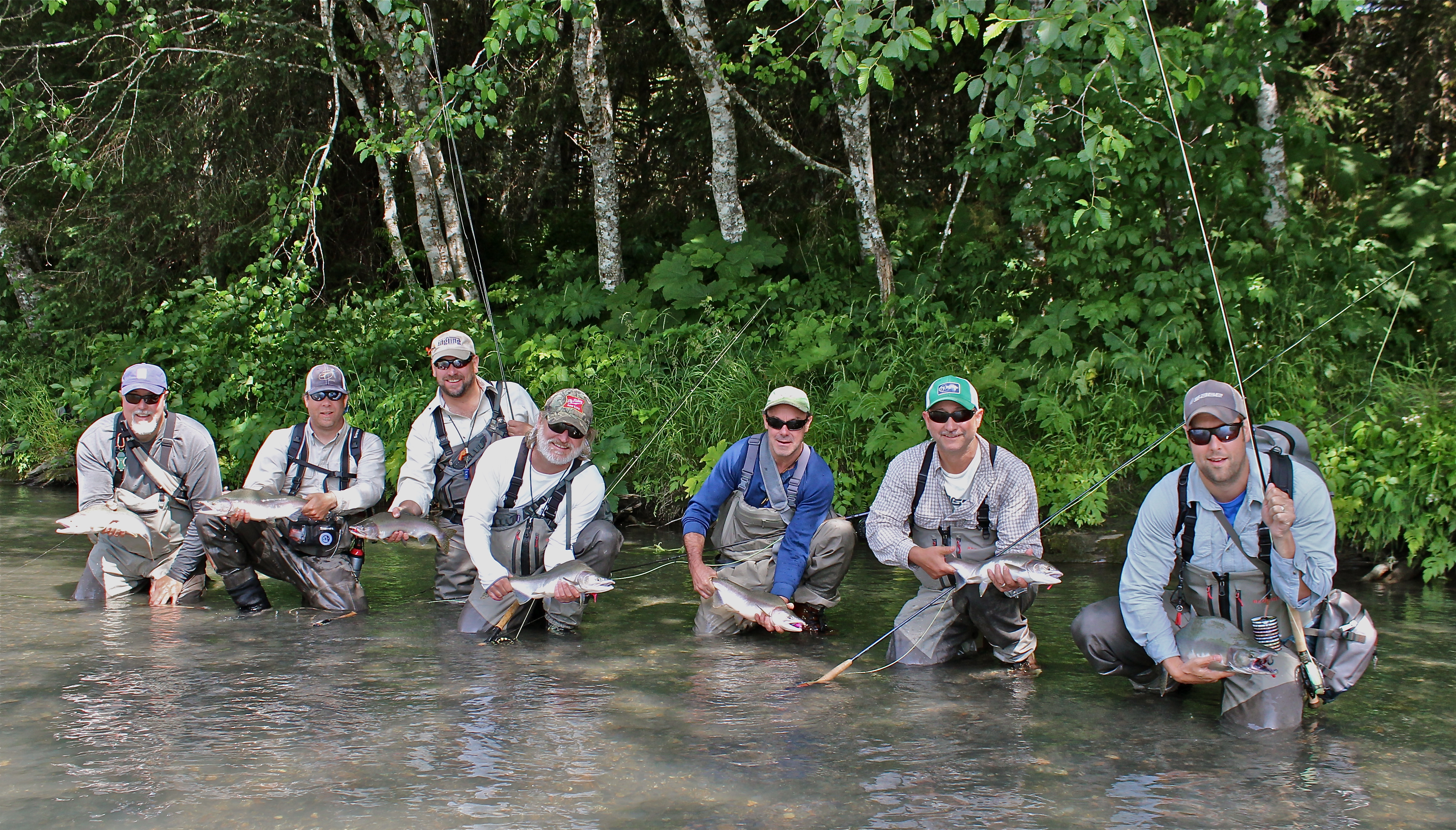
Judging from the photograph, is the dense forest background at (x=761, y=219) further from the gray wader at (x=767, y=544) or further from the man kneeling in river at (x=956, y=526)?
the gray wader at (x=767, y=544)

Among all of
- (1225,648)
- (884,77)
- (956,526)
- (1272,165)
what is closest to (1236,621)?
(1225,648)

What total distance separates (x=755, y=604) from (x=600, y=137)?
744 cm

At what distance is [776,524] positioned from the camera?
6035 millimetres

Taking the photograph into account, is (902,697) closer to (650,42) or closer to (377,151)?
(377,151)

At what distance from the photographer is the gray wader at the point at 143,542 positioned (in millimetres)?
6781

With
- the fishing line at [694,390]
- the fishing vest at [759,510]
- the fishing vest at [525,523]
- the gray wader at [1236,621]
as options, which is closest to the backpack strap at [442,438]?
the fishing vest at [525,523]

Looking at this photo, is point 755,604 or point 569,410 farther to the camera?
point 569,410

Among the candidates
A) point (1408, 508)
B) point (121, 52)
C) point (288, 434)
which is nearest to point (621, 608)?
point (288, 434)

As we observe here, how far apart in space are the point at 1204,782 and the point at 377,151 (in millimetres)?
8165

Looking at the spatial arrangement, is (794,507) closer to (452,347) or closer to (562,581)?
(562,581)

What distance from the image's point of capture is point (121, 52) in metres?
13.9

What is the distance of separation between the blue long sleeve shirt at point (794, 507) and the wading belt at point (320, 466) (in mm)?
2055

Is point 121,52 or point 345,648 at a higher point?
point 121,52

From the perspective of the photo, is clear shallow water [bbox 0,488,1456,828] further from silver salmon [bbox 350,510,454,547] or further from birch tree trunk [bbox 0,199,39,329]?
birch tree trunk [bbox 0,199,39,329]
